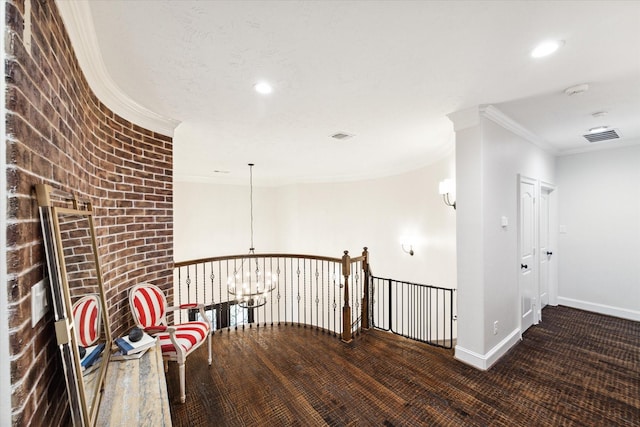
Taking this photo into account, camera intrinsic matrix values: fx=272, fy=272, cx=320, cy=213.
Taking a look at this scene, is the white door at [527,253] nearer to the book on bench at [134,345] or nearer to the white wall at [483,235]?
the white wall at [483,235]

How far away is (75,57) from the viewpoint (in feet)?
5.31

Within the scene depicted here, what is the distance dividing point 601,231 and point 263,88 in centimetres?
537

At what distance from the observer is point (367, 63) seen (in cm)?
191

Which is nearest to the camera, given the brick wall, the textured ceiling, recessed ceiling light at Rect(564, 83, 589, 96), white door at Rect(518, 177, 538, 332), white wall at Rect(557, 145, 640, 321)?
the brick wall

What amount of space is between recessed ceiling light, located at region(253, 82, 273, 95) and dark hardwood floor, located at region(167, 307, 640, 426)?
267 cm

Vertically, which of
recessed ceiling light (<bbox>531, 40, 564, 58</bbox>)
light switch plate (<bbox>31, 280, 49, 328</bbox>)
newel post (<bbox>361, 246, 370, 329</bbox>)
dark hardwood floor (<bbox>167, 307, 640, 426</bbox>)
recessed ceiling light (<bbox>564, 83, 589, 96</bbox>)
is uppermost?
recessed ceiling light (<bbox>531, 40, 564, 58</bbox>)

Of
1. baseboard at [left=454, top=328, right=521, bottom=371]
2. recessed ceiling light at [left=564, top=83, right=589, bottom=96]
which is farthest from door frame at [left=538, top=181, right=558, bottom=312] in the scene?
recessed ceiling light at [left=564, top=83, right=589, bottom=96]

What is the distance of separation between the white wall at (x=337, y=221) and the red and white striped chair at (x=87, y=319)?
4.12 meters

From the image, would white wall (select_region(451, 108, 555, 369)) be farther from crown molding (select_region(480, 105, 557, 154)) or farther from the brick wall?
the brick wall

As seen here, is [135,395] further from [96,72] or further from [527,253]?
[527,253]

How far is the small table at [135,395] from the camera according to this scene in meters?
1.34

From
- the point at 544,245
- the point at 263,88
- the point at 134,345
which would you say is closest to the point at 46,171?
the point at 134,345

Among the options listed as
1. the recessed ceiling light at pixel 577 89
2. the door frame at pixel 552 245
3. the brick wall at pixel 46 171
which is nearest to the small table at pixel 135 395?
the brick wall at pixel 46 171

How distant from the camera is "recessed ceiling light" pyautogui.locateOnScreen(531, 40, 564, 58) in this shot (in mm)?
1716
